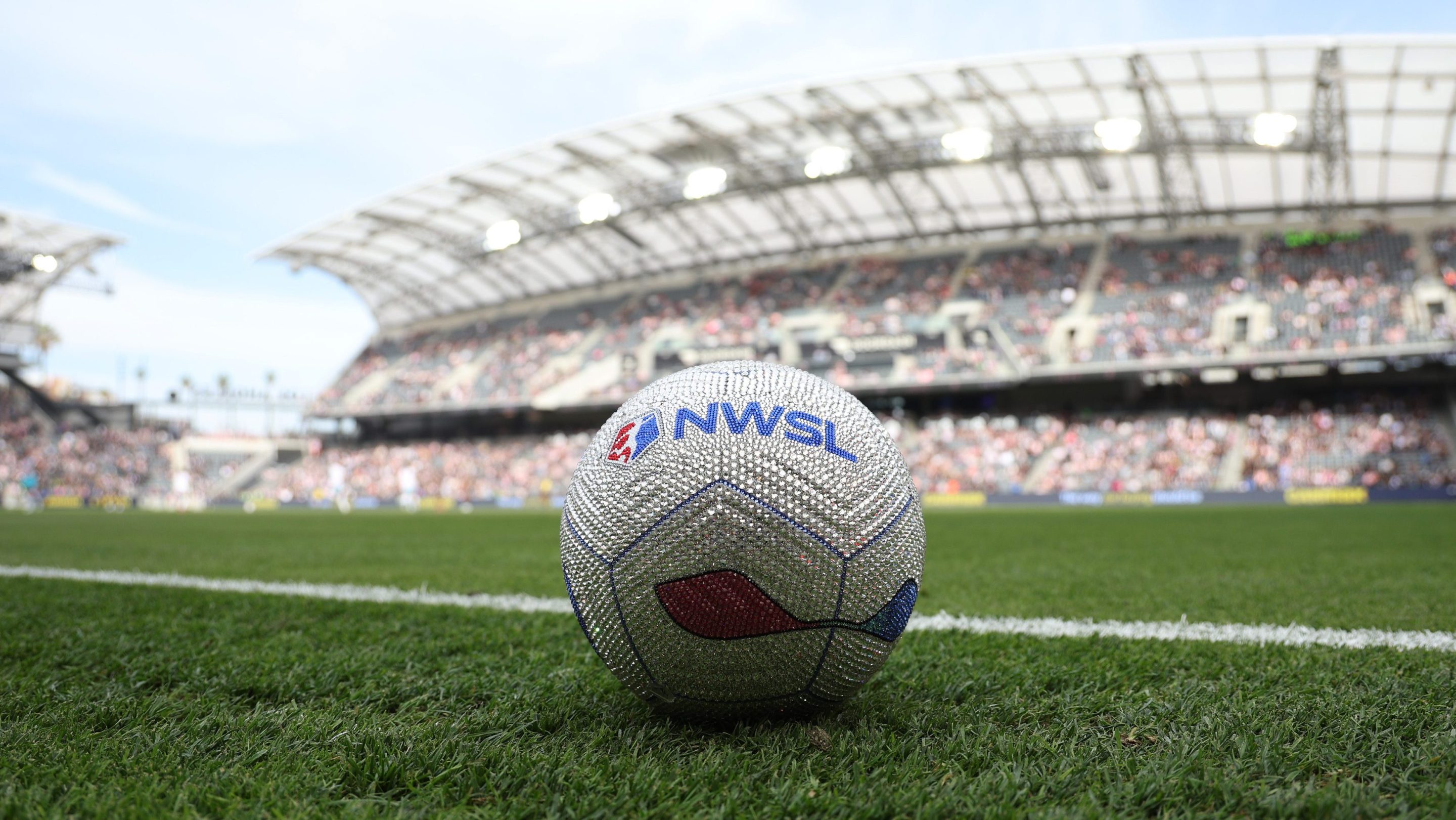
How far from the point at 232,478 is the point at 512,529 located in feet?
107

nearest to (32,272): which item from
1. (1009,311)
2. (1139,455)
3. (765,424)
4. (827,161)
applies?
(827,161)

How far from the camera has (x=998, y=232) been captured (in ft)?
101

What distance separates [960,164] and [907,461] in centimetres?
837

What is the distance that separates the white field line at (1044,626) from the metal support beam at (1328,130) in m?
20.9

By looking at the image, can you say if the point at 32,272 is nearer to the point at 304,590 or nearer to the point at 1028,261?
the point at 1028,261

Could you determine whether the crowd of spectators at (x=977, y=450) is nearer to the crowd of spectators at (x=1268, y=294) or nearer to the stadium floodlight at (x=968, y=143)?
the crowd of spectators at (x=1268, y=294)

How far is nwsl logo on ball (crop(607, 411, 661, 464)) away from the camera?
2.25m

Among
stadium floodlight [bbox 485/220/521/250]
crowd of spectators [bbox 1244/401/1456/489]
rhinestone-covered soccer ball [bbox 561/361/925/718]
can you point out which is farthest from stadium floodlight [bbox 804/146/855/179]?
rhinestone-covered soccer ball [bbox 561/361/925/718]

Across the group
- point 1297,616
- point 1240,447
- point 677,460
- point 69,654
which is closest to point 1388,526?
point 1297,616

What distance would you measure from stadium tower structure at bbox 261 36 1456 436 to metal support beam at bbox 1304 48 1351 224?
0.11 metres

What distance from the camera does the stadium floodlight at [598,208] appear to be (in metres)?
28.1

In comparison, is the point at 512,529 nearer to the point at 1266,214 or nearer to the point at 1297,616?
the point at 1297,616

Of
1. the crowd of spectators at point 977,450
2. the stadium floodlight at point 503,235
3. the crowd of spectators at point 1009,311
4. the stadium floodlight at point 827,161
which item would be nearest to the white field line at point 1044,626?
the stadium floodlight at point 827,161

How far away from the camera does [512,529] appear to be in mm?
13328
